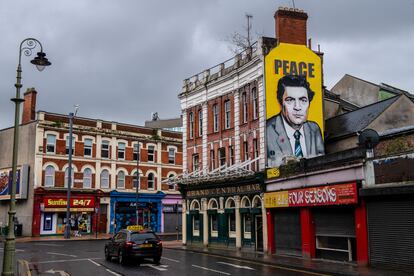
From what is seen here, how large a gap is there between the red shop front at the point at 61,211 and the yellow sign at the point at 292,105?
2866 cm

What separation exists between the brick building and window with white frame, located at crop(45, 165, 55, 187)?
102mm

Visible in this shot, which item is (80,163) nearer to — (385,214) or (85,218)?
(85,218)

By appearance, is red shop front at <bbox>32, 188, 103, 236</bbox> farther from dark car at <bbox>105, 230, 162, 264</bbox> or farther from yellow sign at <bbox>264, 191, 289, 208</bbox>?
dark car at <bbox>105, 230, 162, 264</bbox>

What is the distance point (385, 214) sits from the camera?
67.3ft

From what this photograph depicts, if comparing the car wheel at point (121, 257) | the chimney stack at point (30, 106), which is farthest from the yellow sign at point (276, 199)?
the chimney stack at point (30, 106)

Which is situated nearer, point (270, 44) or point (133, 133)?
point (270, 44)

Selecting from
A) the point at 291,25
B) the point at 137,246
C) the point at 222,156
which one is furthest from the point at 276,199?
the point at 291,25

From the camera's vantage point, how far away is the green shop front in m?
31.5

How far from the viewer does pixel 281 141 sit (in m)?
31.2

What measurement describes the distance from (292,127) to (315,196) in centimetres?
757

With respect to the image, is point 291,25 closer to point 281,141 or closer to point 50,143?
point 281,141

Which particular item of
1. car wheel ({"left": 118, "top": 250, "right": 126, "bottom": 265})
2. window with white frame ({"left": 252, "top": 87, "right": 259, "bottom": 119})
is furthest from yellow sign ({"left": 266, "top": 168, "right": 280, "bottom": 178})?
car wheel ({"left": 118, "top": 250, "right": 126, "bottom": 265})

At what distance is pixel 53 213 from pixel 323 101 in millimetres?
32682

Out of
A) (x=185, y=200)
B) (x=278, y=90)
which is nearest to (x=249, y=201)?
(x=278, y=90)
